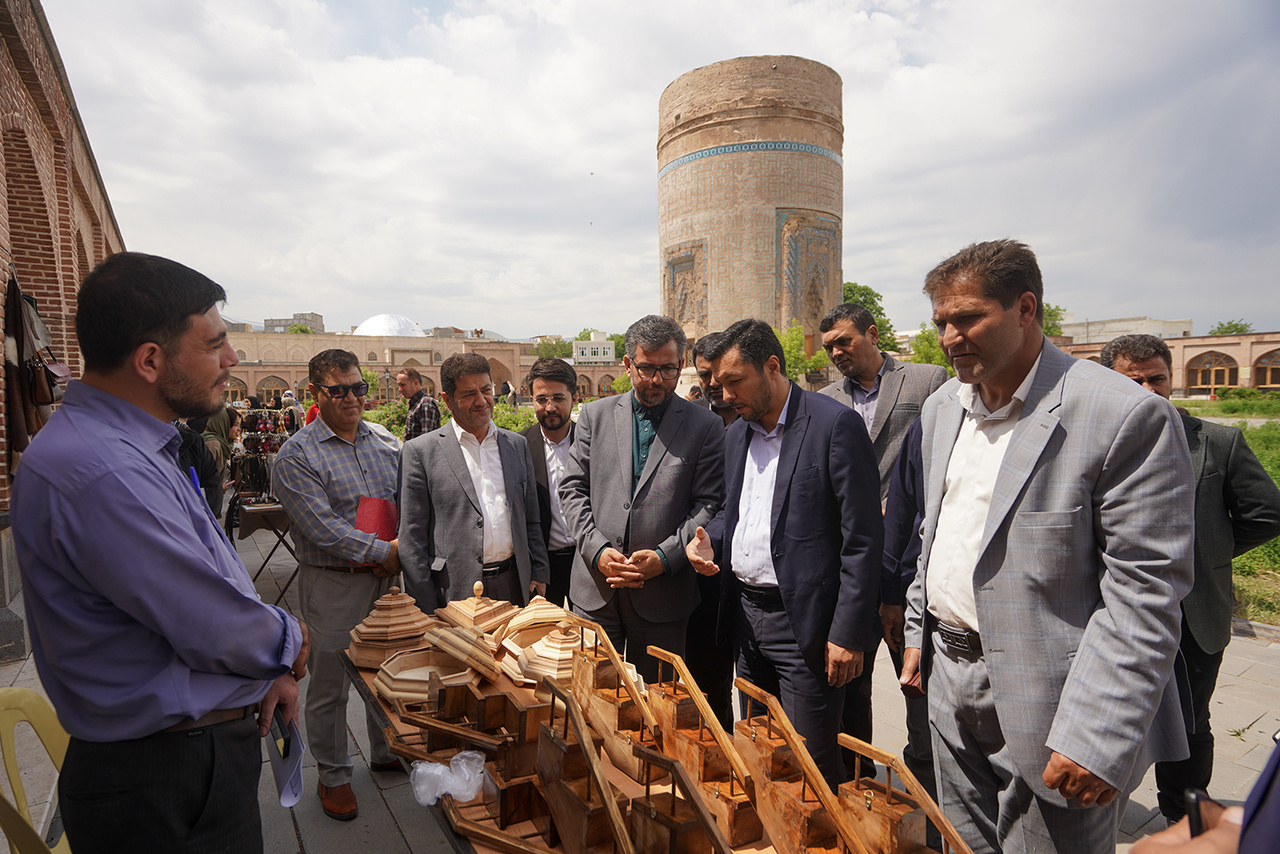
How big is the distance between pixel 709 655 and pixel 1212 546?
2.11 meters

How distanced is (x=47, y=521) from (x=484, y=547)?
1869 millimetres

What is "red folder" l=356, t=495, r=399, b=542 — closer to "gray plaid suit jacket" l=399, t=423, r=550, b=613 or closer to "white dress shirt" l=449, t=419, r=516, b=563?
"gray plaid suit jacket" l=399, t=423, r=550, b=613

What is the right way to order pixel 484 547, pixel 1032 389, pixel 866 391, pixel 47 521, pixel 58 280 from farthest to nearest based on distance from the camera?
1. pixel 58 280
2. pixel 866 391
3. pixel 484 547
4. pixel 1032 389
5. pixel 47 521

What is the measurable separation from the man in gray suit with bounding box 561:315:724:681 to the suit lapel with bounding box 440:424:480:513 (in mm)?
491

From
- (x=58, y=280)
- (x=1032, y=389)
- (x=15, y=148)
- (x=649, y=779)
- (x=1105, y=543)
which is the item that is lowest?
(x=649, y=779)

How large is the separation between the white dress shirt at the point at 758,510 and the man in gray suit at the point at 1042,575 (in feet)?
2.19

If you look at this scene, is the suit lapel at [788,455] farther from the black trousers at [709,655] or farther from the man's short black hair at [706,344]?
the black trousers at [709,655]

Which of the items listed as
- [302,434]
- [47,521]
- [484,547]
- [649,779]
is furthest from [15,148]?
[649,779]

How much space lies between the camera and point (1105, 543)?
62.1 inches

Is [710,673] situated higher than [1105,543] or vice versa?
[1105,543]

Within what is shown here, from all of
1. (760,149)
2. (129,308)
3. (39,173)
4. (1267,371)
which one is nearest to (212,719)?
(129,308)

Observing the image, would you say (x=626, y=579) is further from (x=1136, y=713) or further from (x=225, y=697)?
(x=1136, y=713)

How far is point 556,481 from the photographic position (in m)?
3.57

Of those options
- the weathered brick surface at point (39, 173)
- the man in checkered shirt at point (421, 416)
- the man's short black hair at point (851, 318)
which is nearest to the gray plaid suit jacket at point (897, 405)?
the man's short black hair at point (851, 318)
